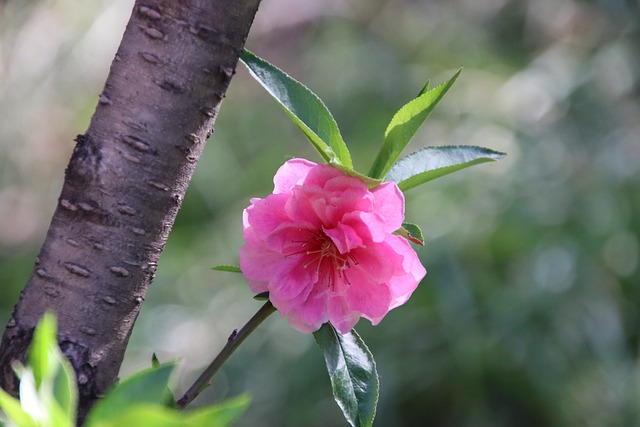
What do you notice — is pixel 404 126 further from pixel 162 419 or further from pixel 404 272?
pixel 162 419

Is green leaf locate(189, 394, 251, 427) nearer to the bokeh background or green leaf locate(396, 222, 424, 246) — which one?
green leaf locate(396, 222, 424, 246)

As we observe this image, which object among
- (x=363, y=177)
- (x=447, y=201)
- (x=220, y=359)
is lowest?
(x=447, y=201)

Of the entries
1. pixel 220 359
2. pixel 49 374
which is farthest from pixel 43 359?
pixel 220 359

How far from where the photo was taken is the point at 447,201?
229 centimetres

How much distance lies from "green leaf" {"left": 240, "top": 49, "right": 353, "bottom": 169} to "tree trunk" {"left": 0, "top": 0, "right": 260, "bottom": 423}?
0.02 m

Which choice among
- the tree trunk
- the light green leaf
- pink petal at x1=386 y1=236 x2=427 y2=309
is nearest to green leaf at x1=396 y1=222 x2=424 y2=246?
pink petal at x1=386 y1=236 x2=427 y2=309

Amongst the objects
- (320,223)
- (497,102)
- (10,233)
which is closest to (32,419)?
(320,223)

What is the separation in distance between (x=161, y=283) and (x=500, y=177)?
112 cm

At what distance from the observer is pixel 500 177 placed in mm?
2283

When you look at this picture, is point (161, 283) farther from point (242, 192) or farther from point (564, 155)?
point (564, 155)

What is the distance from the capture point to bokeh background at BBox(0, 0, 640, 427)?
6.69 feet

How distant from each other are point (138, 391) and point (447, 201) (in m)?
2.03

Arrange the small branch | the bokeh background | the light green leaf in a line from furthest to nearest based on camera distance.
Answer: the bokeh background, the small branch, the light green leaf

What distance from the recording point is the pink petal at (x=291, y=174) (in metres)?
0.47
